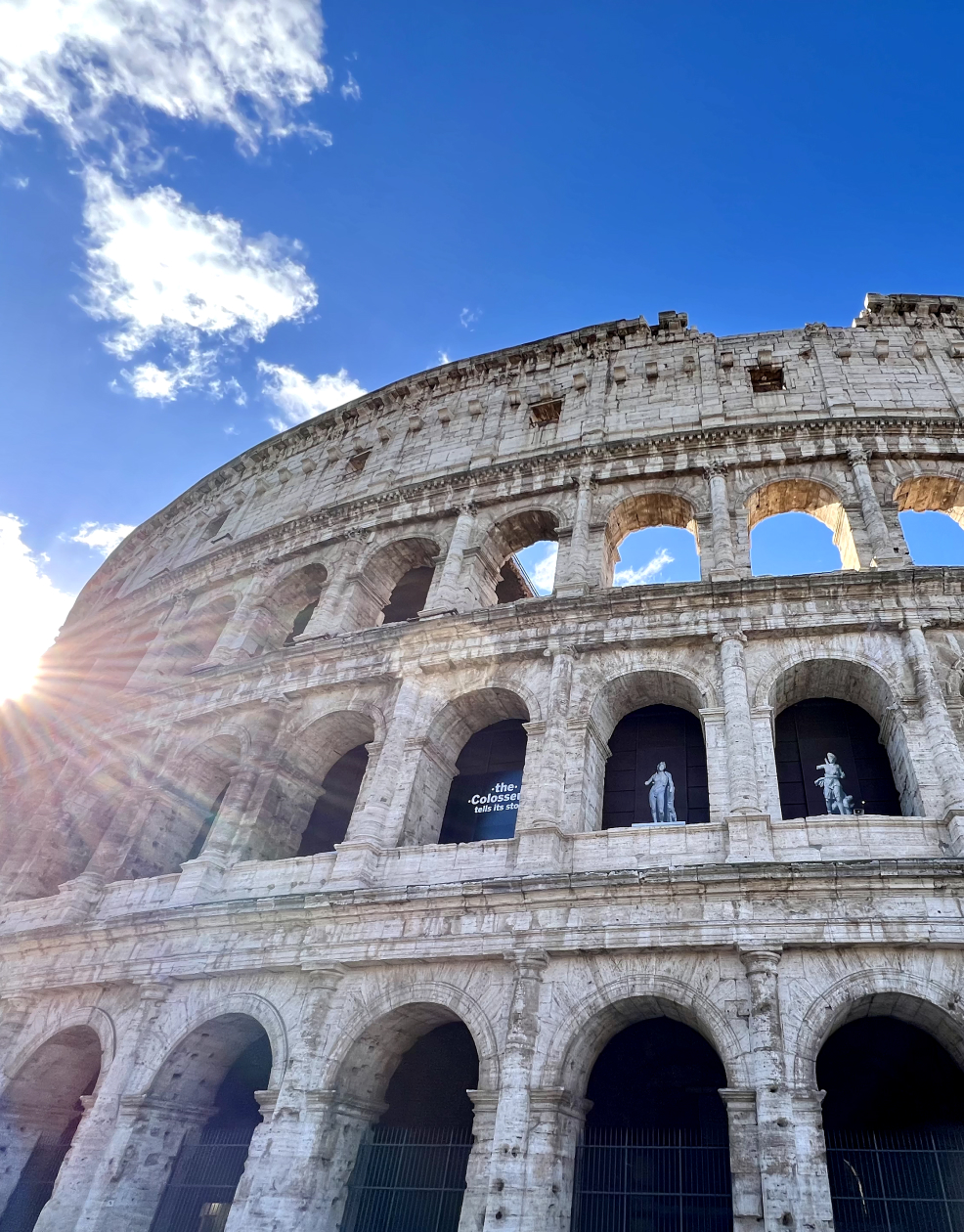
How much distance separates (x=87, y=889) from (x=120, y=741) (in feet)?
12.1

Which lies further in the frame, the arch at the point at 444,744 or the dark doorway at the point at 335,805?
the dark doorway at the point at 335,805

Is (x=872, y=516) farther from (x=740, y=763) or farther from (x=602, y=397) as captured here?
(x=602, y=397)

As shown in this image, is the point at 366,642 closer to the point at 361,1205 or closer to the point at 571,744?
the point at 571,744

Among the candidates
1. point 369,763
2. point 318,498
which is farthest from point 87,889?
point 318,498

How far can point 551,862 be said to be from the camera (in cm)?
1052

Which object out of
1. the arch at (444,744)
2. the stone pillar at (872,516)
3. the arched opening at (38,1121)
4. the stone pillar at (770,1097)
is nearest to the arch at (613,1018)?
the stone pillar at (770,1097)

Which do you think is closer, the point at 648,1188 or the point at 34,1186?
the point at 648,1188

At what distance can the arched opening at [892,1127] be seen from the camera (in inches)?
334

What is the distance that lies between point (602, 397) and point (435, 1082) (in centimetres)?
1450

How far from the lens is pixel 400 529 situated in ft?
59.1

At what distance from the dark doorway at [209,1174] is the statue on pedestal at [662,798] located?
7.09 m

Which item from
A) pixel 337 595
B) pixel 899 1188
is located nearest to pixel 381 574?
pixel 337 595

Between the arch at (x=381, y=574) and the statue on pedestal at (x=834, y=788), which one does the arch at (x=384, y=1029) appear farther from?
the arch at (x=381, y=574)

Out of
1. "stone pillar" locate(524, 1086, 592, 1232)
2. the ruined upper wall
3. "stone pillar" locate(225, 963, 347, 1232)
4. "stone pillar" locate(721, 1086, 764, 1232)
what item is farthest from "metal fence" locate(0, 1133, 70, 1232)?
the ruined upper wall
